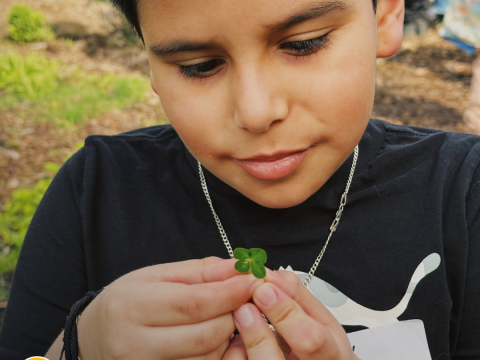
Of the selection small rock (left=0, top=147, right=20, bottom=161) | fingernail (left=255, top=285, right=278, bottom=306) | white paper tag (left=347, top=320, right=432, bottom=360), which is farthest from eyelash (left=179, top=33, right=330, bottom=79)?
small rock (left=0, top=147, right=20, bottom=161)

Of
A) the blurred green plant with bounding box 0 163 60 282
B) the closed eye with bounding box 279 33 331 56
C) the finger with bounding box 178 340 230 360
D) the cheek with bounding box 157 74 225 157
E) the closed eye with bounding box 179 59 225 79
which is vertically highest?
the closed eye with bounding box 279 33 331 56

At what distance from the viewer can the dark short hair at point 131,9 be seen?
1398mm

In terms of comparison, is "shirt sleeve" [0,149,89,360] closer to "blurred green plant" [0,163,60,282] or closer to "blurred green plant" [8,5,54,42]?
"blurred green plant" [0,163,60,282]

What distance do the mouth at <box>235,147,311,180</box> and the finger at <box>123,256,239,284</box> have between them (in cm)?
31

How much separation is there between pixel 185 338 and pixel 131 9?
0.99 metres

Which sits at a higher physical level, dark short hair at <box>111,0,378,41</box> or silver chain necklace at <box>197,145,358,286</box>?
dark short hair at <box>111,0,378,41</box>

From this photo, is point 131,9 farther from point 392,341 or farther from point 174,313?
point 392,341

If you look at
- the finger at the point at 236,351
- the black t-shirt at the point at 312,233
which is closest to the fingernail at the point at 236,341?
the finger at the point at 236,351

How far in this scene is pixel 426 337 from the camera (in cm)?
152

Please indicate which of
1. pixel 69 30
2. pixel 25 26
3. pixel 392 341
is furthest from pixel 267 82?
pixel 69 30

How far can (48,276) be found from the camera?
1.65 m

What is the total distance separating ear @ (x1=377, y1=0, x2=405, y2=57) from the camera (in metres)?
1.54

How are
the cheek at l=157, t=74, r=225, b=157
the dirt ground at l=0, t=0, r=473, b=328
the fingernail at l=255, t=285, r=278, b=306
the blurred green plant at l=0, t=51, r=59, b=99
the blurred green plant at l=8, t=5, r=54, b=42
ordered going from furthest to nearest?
1. the blurred green plant at l=8, t=5, r=54, b=42
2. the blurred green plant at l=0, t=51, r=59, b=99
3. the dirt ground at l=0, t=0, r=473, b=328
4. the cheek at l=157, t=74, r=225, b=157
5. the fingernail at l=255, t=285, r=278, b=306

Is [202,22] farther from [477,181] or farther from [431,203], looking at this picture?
[477,181]
